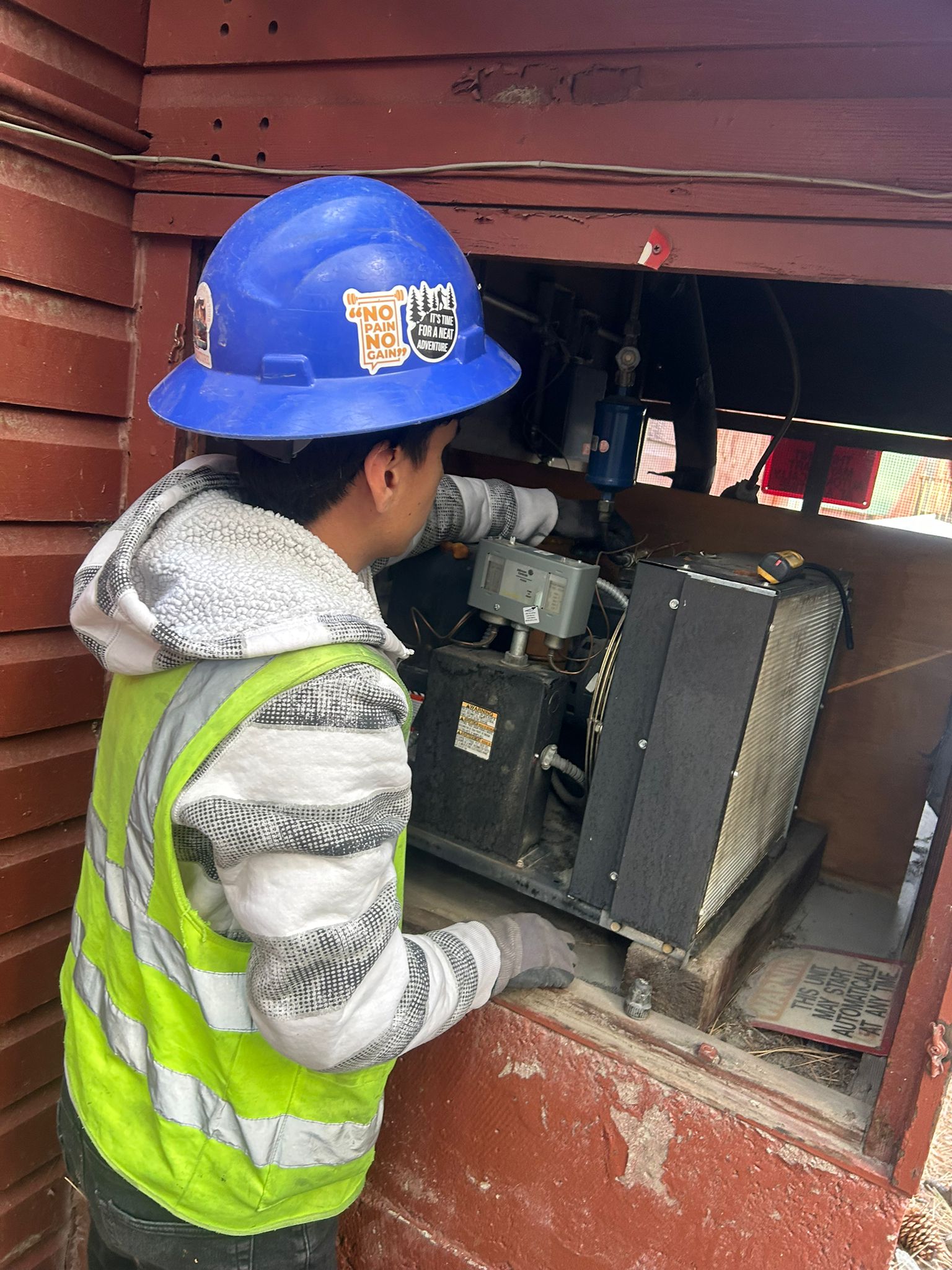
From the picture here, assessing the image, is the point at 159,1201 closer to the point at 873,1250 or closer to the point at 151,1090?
the point at 151,1090

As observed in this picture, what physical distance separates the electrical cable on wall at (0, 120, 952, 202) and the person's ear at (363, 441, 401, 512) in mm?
438

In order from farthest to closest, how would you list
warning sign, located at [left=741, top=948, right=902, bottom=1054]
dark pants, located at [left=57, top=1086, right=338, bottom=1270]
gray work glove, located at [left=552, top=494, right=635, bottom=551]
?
gray work glove, located at [left=552, top=494, right=635, bottom=551]
warning sign, located at [left=741, top=948, right=902, bottom=1054]
dark pants, located at [left=57, top=1086, right=338, bottom=1270]

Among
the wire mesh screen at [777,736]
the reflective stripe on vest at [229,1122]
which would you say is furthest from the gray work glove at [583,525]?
the reflective stripe on vest at [229,1122]

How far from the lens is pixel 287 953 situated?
95cm

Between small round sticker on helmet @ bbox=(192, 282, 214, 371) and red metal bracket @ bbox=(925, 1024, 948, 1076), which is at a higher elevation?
small round sticker on helmet @ bbox=(192, 282, 214, 371)

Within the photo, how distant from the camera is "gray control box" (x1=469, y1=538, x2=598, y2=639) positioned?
157 centimetres

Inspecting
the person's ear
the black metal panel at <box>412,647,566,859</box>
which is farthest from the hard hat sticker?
the black metal panel at <box>412,647,566,859</box>

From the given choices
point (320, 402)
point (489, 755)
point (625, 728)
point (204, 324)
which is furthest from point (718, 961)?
point (204, 324)

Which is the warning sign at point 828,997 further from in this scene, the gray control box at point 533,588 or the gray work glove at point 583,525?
the gray work glove at point 583,525

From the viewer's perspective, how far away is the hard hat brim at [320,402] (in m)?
1.07

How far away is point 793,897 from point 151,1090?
1389 mm

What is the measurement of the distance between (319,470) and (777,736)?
3.33 ft

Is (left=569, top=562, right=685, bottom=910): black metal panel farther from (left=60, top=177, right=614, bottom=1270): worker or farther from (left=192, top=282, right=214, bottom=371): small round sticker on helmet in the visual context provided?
(left=192, top=282, right=214, bottom=371): small round sticker on helmet

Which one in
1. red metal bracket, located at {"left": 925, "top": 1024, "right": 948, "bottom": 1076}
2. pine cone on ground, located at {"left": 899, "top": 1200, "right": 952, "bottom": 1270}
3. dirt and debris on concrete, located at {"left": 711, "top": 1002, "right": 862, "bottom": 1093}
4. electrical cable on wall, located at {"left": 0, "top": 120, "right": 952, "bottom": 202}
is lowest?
pine cone on ground, located at {"left": 899, "top": 1200, "right": 952, "bottom": 1270}
